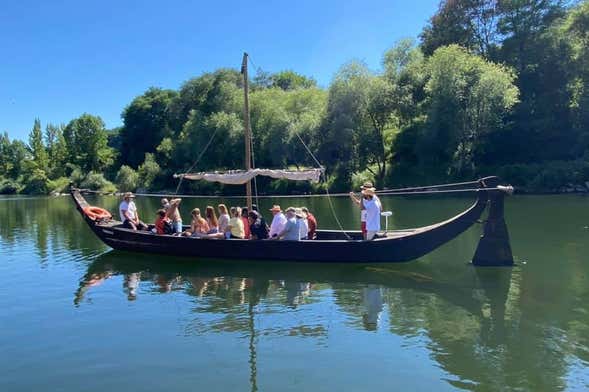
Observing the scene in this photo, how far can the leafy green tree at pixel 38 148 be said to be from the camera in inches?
3718

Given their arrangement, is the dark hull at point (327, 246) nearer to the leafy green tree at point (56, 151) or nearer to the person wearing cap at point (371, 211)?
the person wearing cap at point (371, 211)

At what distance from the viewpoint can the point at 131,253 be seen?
1980 cm

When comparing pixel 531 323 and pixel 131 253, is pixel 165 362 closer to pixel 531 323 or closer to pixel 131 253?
pixel 531 323

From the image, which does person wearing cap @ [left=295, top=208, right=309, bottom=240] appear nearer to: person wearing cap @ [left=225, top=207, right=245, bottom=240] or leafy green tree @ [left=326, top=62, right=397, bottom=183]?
person wearing cap @ [left=225, top=207, right=245, bottom=240]

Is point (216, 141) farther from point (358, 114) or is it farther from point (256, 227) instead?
point (256, 227)

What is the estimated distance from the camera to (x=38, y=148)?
3829 inches

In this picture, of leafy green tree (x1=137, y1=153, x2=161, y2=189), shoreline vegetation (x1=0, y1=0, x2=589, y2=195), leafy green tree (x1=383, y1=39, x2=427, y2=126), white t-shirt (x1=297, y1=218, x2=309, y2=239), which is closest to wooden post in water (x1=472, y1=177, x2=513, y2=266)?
white t-shirt (x1=297, y1=218, x2=309, y2=239)

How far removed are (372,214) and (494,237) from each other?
11.7 feet

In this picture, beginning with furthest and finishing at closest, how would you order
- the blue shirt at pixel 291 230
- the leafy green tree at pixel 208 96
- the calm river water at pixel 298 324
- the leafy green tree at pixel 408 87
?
the leafy green tree at pixel 208 96, the leafy green tree at pixel 408 87, the blue shirt at pixel 291 230, the calm river water at pixel 298 324

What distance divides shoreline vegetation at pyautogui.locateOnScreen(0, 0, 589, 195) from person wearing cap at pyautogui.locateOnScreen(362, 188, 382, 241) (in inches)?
1271

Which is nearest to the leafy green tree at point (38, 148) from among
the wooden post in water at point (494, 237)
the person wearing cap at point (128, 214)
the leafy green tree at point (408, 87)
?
the leafy green tree at point (408, 87)

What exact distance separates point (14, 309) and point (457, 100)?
1567 inches

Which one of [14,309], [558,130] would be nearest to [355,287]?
[14,309]

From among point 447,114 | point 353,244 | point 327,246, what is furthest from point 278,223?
point 447,114
